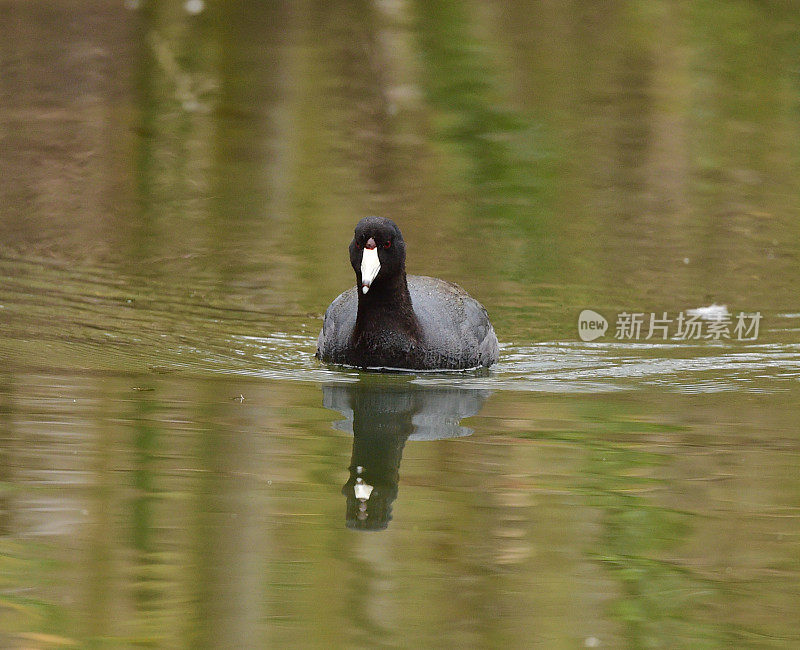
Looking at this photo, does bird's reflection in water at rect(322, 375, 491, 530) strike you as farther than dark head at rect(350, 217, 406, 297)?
No

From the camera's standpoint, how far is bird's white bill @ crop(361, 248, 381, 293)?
8.00 meters

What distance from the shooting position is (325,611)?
474 cm

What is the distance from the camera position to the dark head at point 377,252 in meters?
8.10

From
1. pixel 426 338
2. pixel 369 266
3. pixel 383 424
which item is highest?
pixel 369 266

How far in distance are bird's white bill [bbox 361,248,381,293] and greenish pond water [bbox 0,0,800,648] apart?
609 mm

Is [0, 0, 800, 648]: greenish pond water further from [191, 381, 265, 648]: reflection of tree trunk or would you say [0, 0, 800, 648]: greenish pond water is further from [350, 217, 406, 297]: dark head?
[350, 217, 406, 297]: dark head

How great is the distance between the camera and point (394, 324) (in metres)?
8.45

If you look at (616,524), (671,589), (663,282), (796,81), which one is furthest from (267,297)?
(796,81)

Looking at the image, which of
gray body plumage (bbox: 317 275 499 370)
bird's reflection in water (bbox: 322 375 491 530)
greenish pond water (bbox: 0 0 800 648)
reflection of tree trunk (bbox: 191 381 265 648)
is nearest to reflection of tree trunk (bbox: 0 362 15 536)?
greenish pond water (bbox: 0 0 800 648)

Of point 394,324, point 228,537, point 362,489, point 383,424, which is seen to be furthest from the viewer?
point 394,324

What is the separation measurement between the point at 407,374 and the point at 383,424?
1.09 m

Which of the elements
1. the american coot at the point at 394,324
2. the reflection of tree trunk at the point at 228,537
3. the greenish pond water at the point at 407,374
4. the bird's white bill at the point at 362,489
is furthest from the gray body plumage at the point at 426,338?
the bird's white bill at the point at 362,489

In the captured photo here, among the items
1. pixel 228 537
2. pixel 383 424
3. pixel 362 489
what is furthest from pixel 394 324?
pixel 228 537

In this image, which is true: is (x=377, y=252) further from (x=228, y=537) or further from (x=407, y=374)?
(x=228, y=537)
